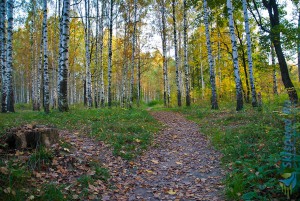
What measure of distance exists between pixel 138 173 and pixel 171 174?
91 centimetres

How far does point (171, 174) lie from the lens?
21.2 ft

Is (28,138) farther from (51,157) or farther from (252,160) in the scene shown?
(252,160)

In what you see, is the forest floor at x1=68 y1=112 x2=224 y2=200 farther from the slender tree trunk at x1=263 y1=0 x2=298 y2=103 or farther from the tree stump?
the slender tree trunk at x1=263 y1=0 x2=298 y2=103

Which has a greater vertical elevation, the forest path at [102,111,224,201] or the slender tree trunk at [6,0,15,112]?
the slender tree trunk at [6,0,15,112]

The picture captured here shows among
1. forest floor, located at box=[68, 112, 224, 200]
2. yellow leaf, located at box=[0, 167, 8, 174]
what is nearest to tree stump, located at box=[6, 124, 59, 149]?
forest floor, located at box=[68, 112, 224, 200]

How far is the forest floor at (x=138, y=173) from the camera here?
5078 millimetres

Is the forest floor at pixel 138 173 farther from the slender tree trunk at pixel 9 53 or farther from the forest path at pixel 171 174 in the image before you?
the slender tree trunk at pixel 9 53

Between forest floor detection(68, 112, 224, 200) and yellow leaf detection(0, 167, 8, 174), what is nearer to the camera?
yellow leaf detection(0, 167, 8, 174)

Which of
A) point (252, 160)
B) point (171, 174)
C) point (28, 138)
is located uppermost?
point (28, 138)

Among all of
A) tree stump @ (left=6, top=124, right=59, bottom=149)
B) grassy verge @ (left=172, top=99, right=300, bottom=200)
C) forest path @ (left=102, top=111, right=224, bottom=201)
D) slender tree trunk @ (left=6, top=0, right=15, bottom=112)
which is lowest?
forest path @ (left=102, top=111, right=224, bottom=201)

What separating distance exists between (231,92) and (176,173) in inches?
910

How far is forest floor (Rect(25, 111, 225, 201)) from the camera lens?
508 cm

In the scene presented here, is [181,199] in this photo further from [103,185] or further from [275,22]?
[275,22]

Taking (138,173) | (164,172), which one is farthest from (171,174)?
(138,173)
